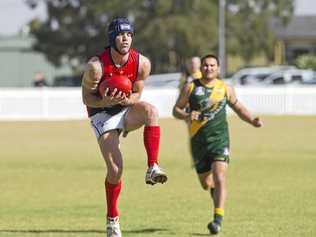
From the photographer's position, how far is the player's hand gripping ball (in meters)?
10.1

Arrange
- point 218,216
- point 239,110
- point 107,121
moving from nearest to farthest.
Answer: point 107,121
point 218,216
point 239,110

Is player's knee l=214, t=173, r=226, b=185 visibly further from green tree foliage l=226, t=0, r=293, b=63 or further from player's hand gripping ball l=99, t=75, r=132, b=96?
green tree foliage l=226, t=0, r=293, b=63

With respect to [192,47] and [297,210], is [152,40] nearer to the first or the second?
[192,47]

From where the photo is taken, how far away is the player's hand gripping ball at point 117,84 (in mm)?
10086

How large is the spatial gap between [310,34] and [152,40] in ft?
82.0

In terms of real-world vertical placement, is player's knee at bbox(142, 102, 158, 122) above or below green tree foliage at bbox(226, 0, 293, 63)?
above

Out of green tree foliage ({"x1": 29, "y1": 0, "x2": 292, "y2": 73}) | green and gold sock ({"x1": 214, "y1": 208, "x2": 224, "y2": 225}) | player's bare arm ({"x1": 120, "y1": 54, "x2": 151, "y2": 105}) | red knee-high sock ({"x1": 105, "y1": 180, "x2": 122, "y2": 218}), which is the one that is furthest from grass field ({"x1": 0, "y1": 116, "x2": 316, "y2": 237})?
green tree foliage ({"x1": 29, "y1": 0, "x2": 292, "y2": 73})

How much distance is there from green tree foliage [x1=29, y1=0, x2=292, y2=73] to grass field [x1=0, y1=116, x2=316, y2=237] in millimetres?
47699

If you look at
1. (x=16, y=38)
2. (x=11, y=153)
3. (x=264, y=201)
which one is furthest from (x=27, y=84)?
(x=264, y=201)

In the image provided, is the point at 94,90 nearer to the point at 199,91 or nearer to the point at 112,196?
the point at 112,196

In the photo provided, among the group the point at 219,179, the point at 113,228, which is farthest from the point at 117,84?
the point at 219,179

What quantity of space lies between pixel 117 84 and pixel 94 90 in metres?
0.34

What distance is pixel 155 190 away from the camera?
1628cm

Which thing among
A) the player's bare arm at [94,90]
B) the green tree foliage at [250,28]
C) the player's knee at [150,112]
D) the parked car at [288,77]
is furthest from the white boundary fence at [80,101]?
the green tree foliage at [250,28]
